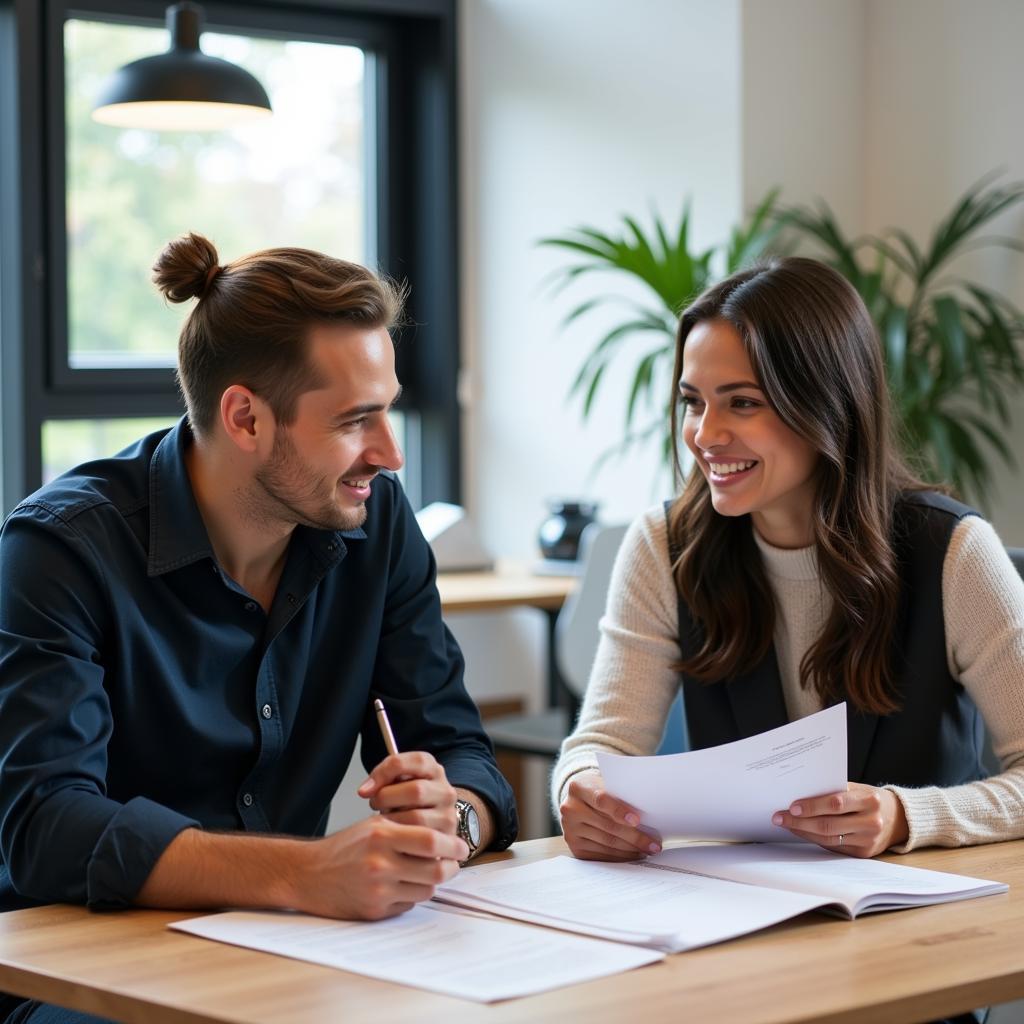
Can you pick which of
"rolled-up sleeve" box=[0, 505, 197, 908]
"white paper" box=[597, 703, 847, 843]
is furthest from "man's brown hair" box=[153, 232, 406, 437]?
"white paper" box=[597, 703, 847, 843]

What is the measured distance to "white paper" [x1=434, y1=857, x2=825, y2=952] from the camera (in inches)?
50.7

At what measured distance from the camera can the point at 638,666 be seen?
196 cm

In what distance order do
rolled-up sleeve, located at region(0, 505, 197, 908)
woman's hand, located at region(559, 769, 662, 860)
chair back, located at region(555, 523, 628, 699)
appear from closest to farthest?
1. rolled-up sleeve, located at region(0, 505, 197, 908)
2. woman's hand, located at region(559, 769, 662, 860)
3. chair back, located at region(555, 523, 628, 699)

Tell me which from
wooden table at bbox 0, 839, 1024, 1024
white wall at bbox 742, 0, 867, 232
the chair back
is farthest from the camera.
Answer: white wall at bbox 742, 0, 867, 232

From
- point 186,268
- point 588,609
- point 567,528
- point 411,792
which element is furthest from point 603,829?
point 567,528

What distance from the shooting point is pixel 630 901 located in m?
1.39

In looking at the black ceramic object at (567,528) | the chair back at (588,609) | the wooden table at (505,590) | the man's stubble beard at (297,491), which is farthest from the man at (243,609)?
the black ceramic object at (567,528)

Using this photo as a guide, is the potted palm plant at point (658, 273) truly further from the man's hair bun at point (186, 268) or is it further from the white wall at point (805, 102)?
the man's hair bun at point (186, 268)

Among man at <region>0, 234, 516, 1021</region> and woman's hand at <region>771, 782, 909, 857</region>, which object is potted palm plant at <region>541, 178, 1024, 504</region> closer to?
man at <region>0, 234, 516, 1021</region>

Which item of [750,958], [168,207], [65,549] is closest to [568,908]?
[750,958]

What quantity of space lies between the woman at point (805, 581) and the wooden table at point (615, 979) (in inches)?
20.2

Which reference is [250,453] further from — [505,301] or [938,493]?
[505,301]

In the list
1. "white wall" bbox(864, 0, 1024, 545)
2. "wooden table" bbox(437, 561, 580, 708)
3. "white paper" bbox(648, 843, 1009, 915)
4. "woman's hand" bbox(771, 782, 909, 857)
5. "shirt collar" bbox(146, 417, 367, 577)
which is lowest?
"wooden table" bbox(437, 561, 580, 708)

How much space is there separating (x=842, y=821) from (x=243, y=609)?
643 mm
